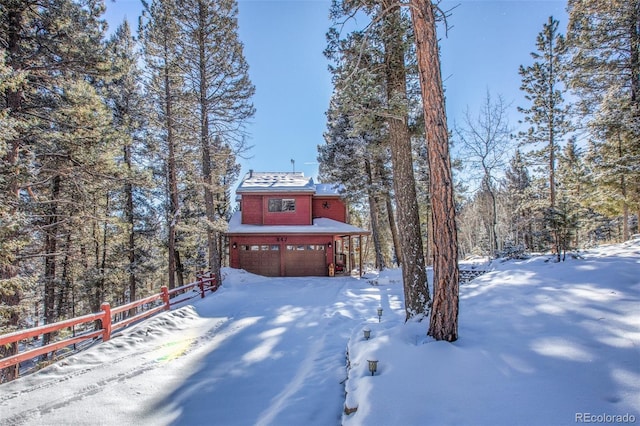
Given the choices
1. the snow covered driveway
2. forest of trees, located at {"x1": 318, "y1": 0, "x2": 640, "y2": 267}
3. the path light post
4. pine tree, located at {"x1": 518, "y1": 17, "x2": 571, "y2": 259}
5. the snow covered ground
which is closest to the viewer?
the snow covered ground

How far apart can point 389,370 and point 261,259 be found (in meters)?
13.7

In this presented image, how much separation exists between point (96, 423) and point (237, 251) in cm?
1305

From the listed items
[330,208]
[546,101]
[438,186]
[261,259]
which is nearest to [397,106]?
[438,186]

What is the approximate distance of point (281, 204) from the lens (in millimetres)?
17188

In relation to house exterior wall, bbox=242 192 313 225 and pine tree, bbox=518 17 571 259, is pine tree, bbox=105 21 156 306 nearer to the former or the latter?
house exterior wall, bbox=242 192 313 225

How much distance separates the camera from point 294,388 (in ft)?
13.4

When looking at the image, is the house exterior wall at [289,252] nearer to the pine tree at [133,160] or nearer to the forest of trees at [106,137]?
the forest of trees at [106,137]

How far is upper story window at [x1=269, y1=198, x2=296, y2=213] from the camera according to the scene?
17.1 meters

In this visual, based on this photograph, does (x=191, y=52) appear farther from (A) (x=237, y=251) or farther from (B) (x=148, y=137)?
(A) (x=237, y=251)

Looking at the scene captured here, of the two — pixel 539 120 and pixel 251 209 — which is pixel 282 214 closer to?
pixel 251 209

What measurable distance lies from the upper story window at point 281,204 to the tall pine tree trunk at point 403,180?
1151 cm

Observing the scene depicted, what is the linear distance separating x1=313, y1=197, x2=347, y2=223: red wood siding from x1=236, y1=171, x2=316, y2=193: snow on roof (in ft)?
4.17

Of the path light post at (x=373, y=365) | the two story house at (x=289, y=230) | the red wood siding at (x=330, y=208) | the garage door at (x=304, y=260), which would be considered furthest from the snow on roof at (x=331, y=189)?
the path light post at (x=373, y=365)

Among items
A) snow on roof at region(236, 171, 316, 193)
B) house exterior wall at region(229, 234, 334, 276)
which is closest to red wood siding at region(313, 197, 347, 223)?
snow on roof at region(236, 171, 316, 193)
